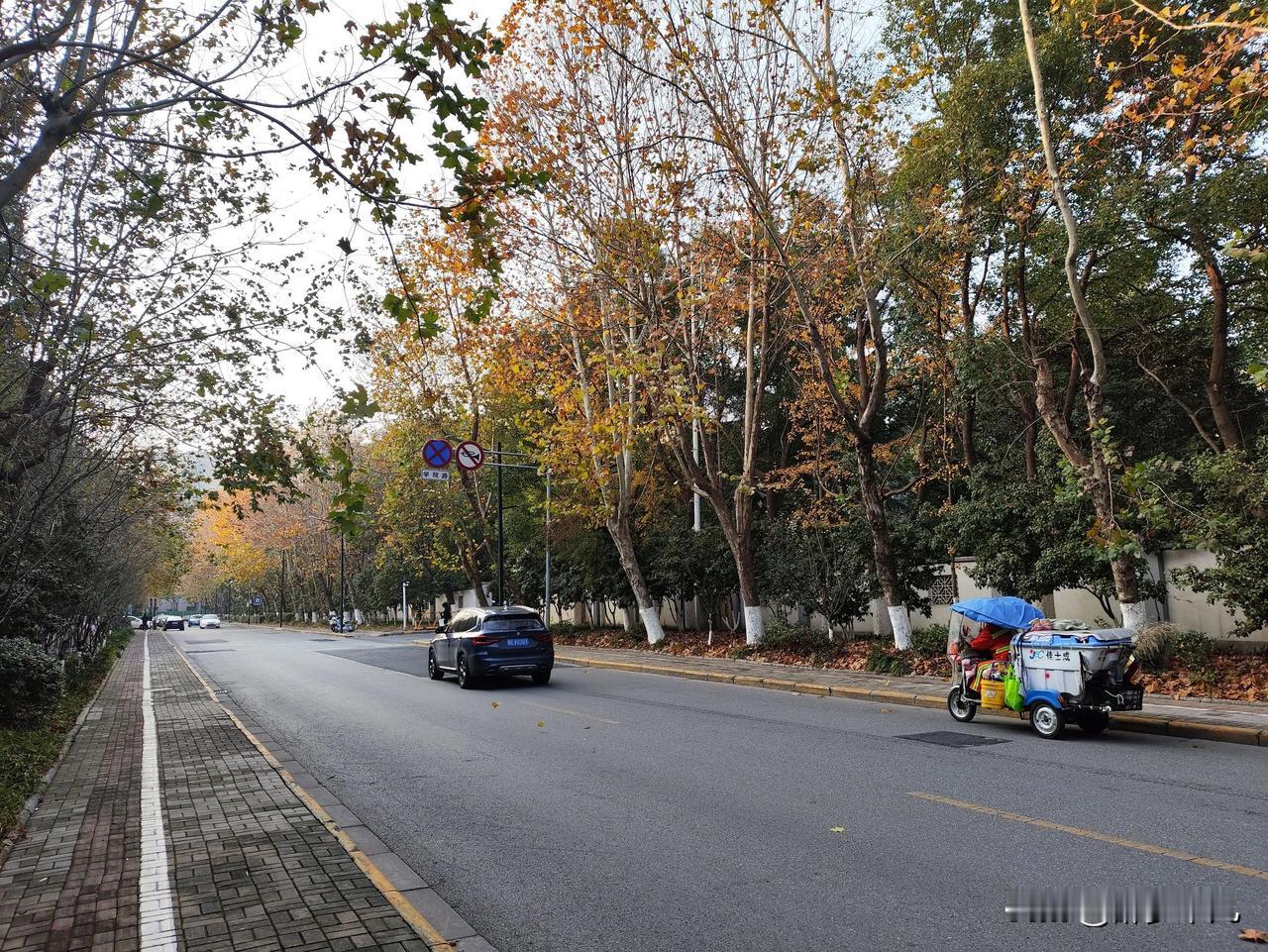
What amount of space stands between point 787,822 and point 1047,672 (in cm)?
490

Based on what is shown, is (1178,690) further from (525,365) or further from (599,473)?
(525,365)

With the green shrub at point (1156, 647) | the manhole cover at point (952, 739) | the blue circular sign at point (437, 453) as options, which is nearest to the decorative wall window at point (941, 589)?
the green shrub at point (1156, 647)

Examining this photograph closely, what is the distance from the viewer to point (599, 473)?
2272cm

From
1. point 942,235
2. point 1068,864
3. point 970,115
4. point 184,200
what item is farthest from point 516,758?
point 970,115

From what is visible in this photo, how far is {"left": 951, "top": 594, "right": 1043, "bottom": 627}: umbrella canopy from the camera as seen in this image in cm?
1041

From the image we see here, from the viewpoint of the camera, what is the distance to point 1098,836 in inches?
233

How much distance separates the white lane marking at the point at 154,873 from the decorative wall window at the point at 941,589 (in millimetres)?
15858

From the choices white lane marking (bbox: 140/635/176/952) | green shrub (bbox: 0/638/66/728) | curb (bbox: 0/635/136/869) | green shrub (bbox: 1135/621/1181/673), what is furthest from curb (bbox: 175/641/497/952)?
green shrub (bbox: 1135/621/1181/673)

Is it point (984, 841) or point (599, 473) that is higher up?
point (599, 473)

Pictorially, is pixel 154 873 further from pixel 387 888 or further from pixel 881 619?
pixel 881 619

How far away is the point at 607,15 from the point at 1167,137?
9.61 meters

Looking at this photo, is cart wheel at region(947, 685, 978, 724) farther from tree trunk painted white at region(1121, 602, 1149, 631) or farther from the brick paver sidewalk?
the brick paver sidewalk

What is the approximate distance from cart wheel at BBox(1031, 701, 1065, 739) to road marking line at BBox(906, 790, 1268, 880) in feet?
11.1

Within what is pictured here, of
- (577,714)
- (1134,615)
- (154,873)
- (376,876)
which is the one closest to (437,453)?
(577,714)
